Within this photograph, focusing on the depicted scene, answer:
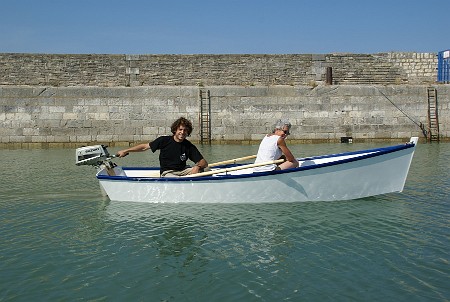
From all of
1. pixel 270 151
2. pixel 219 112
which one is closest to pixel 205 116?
pixel 219 112

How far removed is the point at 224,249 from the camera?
5.27 meters

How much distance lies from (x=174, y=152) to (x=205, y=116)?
36.9 feet

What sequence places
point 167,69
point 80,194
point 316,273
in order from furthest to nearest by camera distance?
point 167,69, point 80,194, point 316,273

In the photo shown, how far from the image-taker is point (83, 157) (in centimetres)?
788

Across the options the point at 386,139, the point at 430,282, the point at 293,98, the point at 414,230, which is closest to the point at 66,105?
the point at 293,98

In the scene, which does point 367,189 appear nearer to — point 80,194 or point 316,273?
point 316,273

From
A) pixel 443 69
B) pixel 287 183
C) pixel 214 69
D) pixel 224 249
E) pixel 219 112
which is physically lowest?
pixel 224 249

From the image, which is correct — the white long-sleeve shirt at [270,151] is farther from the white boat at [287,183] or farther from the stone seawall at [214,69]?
the stone seawall at [214,69]

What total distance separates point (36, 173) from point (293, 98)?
10815 mm

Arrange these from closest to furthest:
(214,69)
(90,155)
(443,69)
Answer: (90,155)
(214,69)
(443,69)

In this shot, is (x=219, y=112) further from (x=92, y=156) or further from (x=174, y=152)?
(x=174, y=152)

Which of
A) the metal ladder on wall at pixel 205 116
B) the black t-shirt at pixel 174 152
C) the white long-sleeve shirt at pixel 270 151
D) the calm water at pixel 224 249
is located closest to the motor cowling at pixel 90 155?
the calm water at pixel 224 249

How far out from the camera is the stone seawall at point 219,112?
60.2ft

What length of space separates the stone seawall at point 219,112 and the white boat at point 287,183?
11.1 meters
